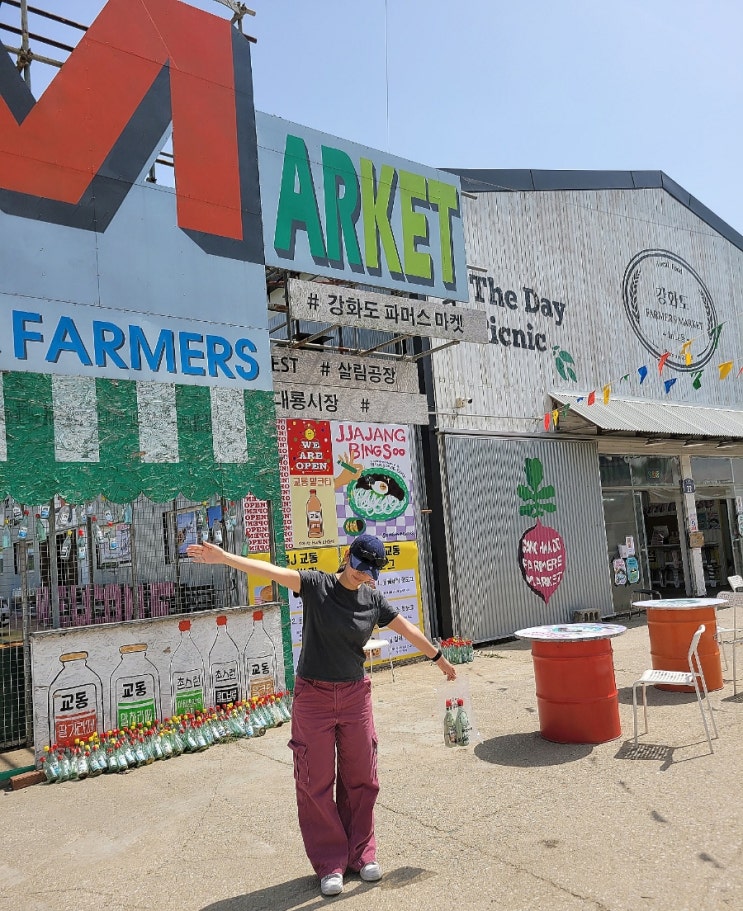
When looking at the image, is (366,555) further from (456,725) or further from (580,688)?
(580,688)

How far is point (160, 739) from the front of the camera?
7.00m

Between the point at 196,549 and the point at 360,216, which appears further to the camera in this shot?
the point at 360,216

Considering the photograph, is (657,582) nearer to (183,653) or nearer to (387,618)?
(183,653)

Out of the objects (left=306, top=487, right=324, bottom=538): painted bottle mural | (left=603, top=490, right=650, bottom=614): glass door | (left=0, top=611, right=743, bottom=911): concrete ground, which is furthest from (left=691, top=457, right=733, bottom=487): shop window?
(left=0, top=611, right=743, bottom=911): concrete ground

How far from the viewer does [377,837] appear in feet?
15.4

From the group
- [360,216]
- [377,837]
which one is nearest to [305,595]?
[377,837]

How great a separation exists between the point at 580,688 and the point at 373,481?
530 centimetres

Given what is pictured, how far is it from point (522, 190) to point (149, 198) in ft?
28.2

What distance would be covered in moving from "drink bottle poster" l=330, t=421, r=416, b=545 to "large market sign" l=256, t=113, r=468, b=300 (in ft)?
7.23

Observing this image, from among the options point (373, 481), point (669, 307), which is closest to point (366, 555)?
point (373, 481)

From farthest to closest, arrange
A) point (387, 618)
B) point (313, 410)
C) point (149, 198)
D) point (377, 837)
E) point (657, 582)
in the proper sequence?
1. point (657, 582)
2. point (313, 410)
3. point (149, 198)
4. point (377, 837)
5. point (387, 618)

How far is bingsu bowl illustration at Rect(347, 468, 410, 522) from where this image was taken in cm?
1082

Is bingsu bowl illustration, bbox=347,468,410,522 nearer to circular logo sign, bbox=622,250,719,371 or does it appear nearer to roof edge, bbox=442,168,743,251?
roof edge, bbox=442,168,743,251

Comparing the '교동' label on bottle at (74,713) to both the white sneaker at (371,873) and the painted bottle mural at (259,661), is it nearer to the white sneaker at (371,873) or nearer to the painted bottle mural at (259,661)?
the painted bottle mural at (259,661)
